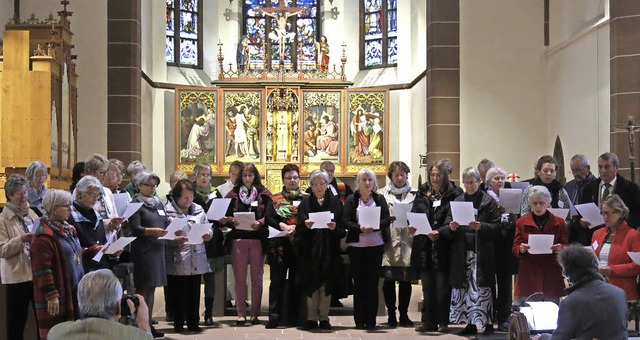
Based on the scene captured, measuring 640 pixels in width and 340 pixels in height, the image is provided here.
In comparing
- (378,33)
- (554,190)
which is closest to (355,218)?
(554,190)

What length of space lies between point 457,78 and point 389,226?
693cm

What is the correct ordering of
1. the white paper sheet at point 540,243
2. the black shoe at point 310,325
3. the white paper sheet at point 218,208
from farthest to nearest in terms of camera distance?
the black shoe at point 310,325 → the white paper sheet at point 218,208 → the white paper sheet at point 540,243

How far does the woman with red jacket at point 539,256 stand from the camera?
7.94 meters

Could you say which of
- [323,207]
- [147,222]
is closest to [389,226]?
[323,207]

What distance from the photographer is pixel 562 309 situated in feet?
16.4

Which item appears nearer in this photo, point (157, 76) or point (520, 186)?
point (520, 186)

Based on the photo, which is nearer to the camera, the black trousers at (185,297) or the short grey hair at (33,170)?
the short grey hair at (33,170)

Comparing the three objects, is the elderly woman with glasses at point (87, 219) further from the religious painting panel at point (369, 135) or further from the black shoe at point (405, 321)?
the religious painting panel at point (369, 135)

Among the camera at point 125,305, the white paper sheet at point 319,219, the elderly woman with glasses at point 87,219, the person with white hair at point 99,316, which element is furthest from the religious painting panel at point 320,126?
the person with white hair at point 99,316

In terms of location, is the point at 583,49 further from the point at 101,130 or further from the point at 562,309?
the point at 562,309

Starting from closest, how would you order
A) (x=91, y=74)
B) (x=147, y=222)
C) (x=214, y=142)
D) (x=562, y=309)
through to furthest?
1. (x=562, y=309)
2. (x=147, y=222)
3. (x=91, y=74)
4. (x=214, y=142)

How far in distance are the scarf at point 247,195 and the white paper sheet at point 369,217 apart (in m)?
1.15

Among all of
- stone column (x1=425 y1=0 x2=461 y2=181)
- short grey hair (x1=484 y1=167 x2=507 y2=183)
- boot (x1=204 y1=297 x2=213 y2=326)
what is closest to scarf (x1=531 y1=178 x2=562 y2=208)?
short grey hair (x1=484 y1=167 x2=507 y2=183)

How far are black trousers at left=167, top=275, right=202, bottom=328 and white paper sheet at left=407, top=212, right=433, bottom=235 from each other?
201 centimetres
